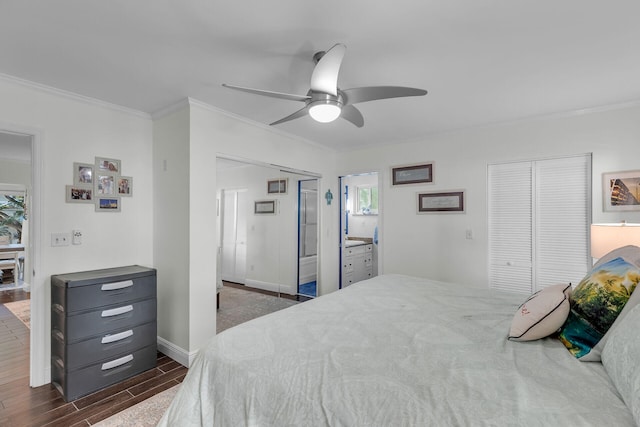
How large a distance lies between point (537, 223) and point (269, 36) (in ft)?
10.7

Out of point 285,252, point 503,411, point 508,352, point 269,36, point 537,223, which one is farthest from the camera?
point 285,252

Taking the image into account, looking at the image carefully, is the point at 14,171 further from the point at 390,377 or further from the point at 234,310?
Answer: the point at 390,377

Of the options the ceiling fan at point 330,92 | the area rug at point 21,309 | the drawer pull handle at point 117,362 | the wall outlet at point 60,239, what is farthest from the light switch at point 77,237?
the area rug at point 21,309

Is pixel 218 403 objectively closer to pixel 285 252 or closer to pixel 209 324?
pixel 209 324

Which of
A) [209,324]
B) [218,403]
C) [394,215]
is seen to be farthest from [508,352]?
[394,215]

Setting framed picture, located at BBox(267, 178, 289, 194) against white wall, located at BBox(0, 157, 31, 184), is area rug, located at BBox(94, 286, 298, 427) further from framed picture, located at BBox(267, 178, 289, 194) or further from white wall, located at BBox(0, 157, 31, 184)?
white wall, located at BBox(0, 157, 31, 184)

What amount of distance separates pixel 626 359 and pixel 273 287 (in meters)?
3.59

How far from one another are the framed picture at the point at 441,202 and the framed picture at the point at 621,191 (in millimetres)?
1290

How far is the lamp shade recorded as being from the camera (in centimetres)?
220

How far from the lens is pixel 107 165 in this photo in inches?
113

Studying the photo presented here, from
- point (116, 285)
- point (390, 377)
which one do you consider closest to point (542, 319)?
point (390, 377)

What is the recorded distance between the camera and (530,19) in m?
1.70

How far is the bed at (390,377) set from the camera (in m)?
0.94

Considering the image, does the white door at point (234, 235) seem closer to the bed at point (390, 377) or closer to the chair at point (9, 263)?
the bed at point (390, 377)
